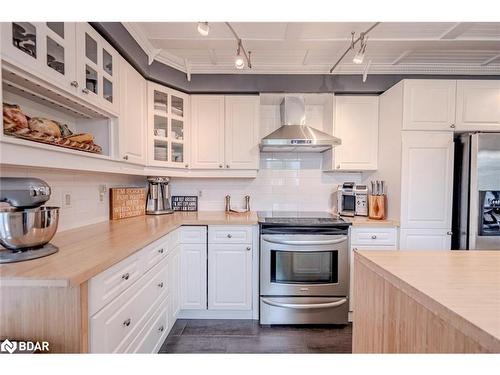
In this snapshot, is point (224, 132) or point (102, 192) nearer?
point (102, 192)

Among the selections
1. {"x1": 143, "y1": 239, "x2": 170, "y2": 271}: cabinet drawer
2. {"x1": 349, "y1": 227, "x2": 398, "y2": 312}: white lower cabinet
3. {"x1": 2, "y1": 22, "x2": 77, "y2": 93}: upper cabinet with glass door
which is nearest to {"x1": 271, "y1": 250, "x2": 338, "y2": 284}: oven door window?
{"x1": 349, "y1": 227, "x2": 398, "y2": 312}: white lower cabinet

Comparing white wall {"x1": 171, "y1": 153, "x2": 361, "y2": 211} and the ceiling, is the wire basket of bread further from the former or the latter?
white wall {"x1": 171, "y1": 153, "x2": 361, "y2": 211}

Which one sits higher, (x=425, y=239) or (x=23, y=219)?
(x=23, y=219)

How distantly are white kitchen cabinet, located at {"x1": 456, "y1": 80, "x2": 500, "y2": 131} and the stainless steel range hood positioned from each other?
104cm

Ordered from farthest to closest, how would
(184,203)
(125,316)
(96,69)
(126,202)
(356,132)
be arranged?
(184,203), (356,132), (126,202), (96,69), (125,316)

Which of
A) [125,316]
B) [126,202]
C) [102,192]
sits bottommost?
[125,316]

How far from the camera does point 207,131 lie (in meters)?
2.65

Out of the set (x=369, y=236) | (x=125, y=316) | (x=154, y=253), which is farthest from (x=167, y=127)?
(x=369, y=236)

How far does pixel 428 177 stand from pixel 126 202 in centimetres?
270

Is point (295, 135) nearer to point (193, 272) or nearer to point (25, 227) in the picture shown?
point (193, 272)

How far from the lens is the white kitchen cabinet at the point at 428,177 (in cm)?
216

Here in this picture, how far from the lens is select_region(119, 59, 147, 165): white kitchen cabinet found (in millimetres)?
1918

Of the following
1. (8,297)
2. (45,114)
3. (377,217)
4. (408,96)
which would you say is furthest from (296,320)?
(45,114)
